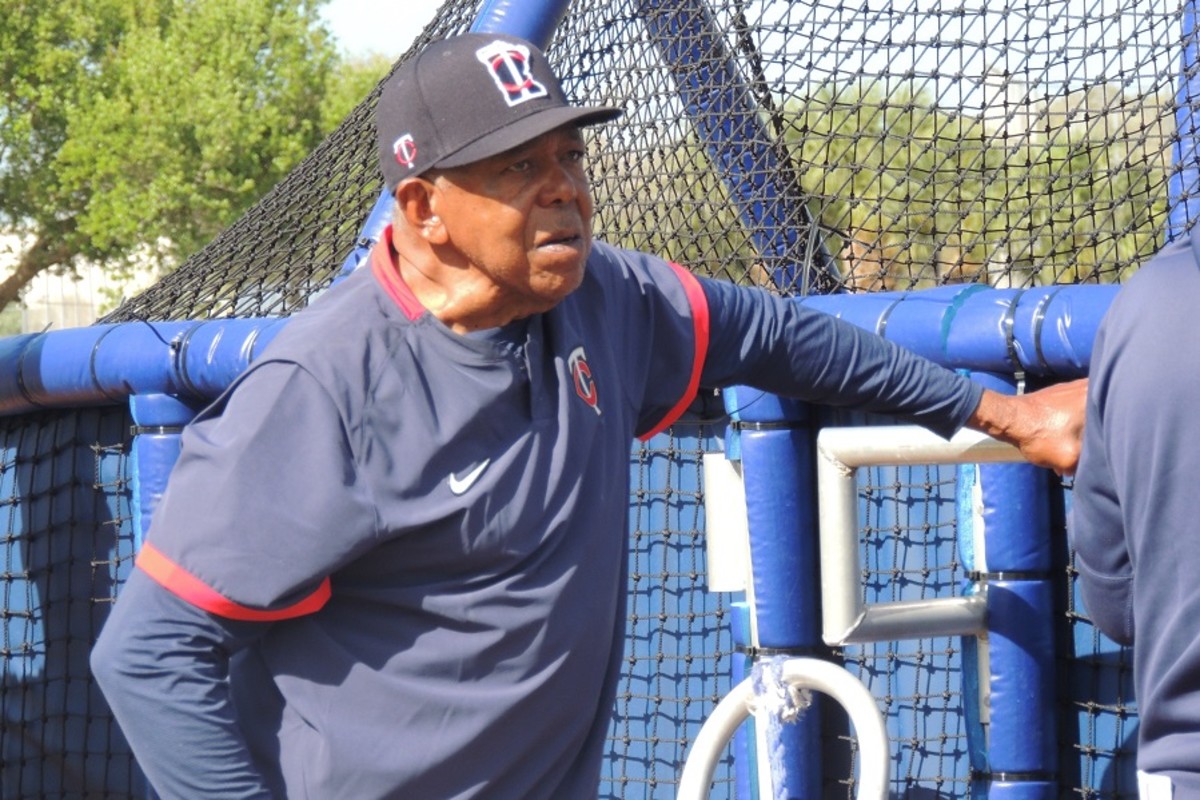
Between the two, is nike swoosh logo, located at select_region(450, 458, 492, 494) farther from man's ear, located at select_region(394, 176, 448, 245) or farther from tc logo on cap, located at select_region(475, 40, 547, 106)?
tc logo on cap, located at select_region(475, 40, 547, 106)

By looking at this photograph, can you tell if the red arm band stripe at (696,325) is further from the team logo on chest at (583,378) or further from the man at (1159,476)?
the man at (1159,476)

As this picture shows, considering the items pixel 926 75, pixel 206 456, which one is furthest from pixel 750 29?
pixel 206 456

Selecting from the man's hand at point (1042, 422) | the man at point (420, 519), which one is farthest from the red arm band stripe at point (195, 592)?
the man's hand at point (1042, 422)

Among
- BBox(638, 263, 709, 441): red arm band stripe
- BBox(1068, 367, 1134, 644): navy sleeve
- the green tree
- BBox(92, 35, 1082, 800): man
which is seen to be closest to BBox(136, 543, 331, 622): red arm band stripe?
BBox(92, 35, 1082, 800): man

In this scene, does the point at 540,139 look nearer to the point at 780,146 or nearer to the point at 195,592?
the point at 195,592

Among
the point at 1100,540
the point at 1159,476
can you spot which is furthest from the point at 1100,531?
the point at 1159,476

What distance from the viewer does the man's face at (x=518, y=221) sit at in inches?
88.4

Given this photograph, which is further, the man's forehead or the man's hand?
the man's hand

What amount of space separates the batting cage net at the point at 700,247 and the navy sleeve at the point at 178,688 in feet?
5.19

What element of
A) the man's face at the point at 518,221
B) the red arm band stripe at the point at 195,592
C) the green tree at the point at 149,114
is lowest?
the red arm band stripe at the point at 195,592

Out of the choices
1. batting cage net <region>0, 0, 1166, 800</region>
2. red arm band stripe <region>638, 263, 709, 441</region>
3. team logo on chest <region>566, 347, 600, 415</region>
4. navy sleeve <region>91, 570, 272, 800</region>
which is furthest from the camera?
batting cage net <region>0, 0, 1166, 800</region>

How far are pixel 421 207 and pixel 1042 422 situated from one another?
1082mm

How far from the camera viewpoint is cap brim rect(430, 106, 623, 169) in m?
2.20

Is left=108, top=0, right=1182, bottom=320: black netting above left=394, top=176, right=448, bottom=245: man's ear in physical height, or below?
above
